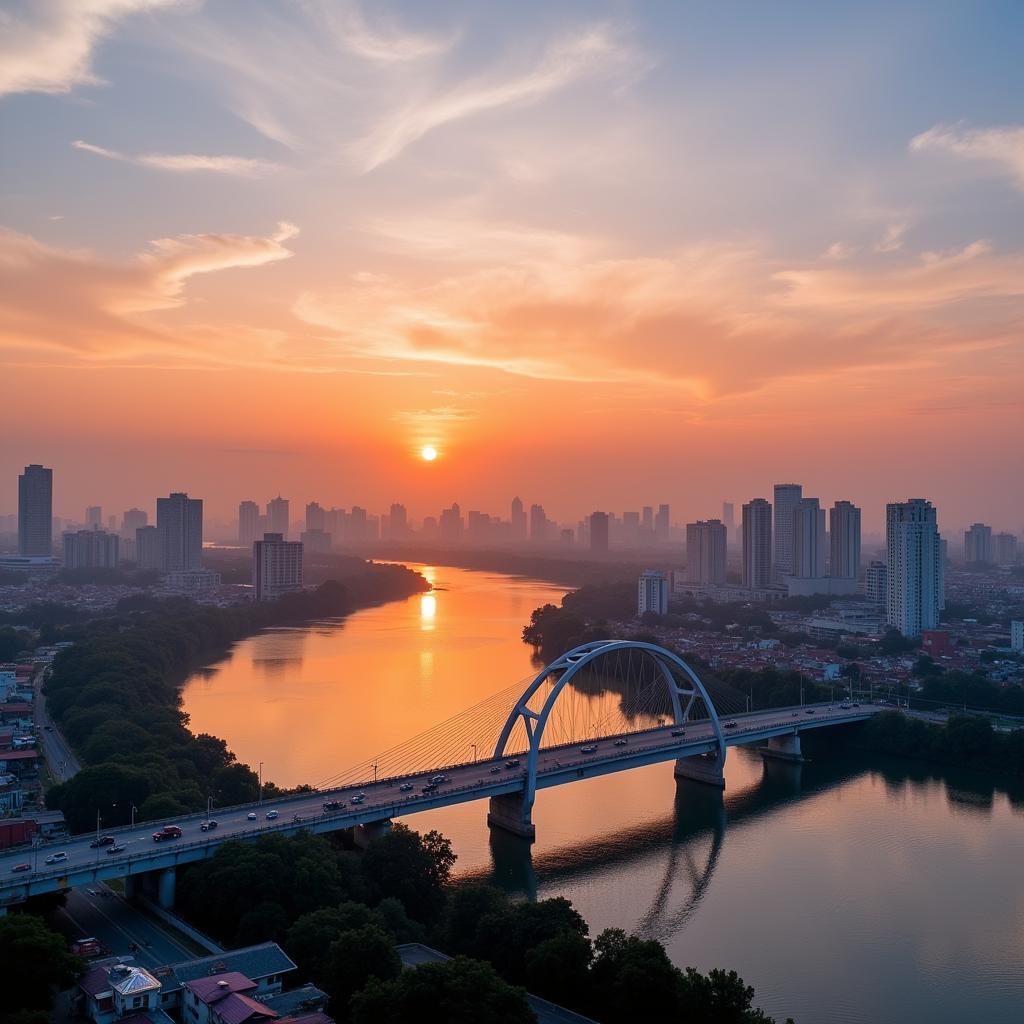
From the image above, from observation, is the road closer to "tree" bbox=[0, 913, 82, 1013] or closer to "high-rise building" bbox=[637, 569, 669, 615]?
"tree" bbox=[0, 913, 82, 1013]

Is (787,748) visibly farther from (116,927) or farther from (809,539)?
(809,539)

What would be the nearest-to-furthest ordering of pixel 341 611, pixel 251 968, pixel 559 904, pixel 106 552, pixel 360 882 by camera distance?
pixel 251 968
pixel 559 904
pixel 360 882
pixel 341 611
pixel 106 552

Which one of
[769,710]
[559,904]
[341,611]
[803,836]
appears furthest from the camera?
[341,611]

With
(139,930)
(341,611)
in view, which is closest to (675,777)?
(139,930)

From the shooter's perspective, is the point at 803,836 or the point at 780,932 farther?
the point at 803,836

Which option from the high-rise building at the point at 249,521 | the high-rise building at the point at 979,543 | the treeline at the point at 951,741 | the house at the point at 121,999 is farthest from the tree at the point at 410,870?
the high-rise building at the point at 249,521

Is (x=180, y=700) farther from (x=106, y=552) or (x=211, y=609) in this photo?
(x=106, y=552)
